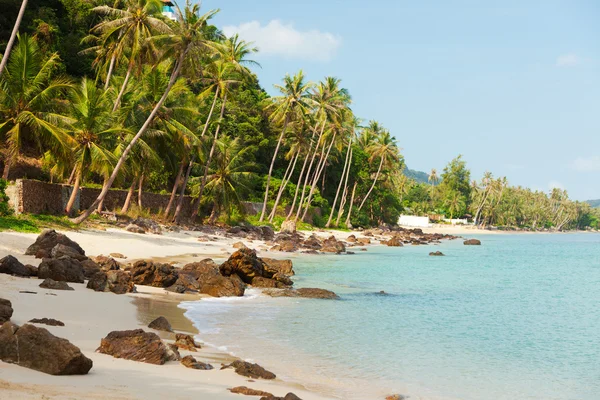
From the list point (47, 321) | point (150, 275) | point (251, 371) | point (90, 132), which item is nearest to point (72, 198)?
point (90, 132)

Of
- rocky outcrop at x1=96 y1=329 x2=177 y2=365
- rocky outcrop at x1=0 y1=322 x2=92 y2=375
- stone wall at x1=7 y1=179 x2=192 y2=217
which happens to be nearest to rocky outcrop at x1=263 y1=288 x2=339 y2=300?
rocky outcrop at x1=96 y1=329 x2=177 y2=365

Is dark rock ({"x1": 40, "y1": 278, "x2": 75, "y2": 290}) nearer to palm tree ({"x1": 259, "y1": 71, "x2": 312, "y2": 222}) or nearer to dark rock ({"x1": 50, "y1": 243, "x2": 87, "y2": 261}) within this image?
dark rock ({"x1": 50, "y1": 243, "x2": 87, "y2": 261})

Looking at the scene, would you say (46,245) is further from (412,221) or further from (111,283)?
(412,221)

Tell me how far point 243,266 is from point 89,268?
5130 mm

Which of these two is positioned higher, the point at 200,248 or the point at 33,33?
the point at 33,33

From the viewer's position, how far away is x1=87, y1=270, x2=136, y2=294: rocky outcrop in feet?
43.0

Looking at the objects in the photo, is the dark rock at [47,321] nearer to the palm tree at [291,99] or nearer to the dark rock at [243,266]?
the dark rock at [243,266]

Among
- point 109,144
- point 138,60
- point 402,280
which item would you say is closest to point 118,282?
point 402,280

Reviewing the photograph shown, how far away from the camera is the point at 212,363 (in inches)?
330

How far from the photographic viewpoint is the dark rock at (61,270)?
42.8 feet

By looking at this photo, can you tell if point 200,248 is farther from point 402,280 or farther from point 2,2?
point 2,2

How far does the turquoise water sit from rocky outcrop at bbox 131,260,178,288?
A: 6.14ft

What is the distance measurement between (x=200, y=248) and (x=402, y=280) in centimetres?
973

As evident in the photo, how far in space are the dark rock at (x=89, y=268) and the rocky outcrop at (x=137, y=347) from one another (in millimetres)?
7036
